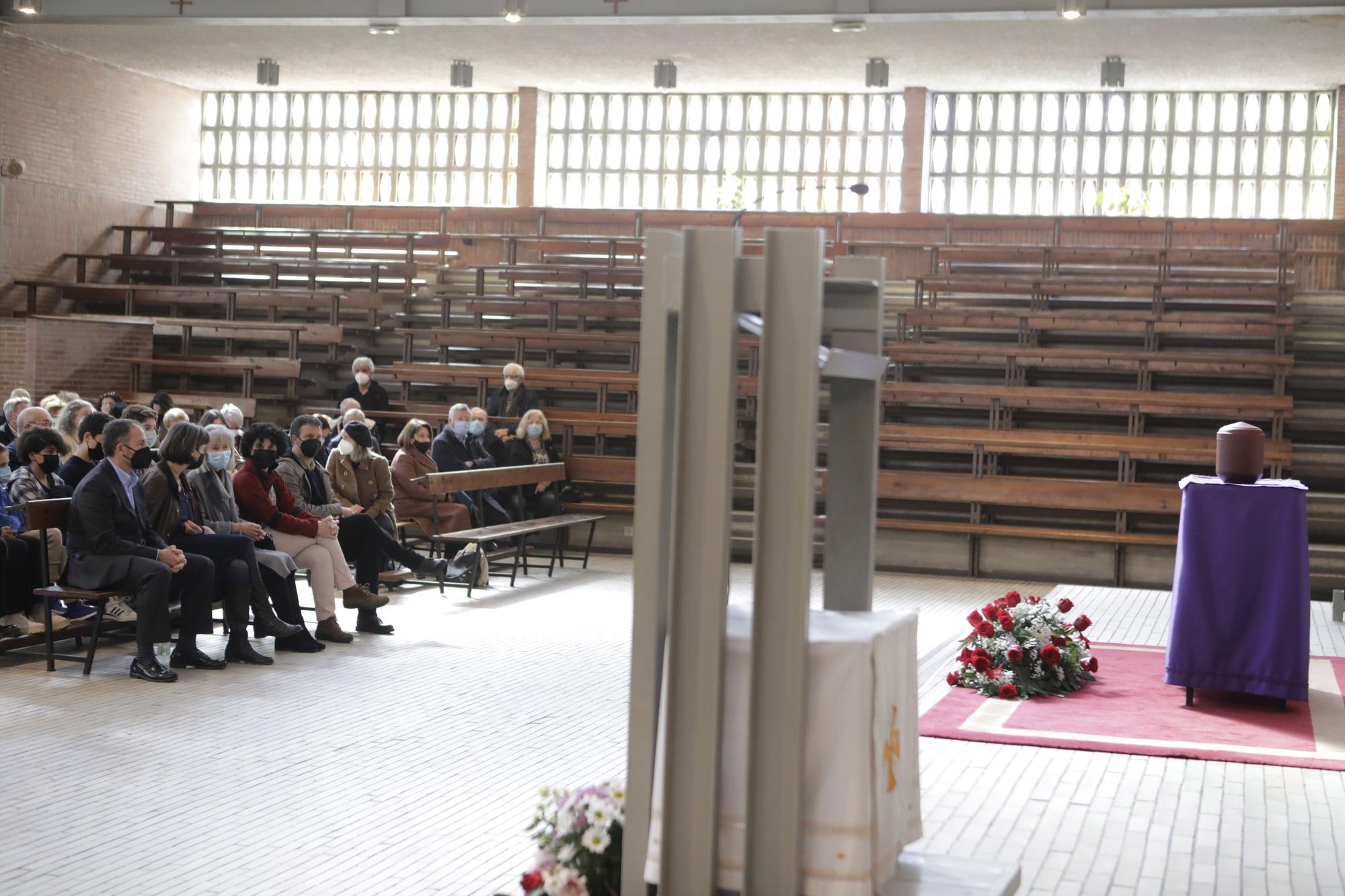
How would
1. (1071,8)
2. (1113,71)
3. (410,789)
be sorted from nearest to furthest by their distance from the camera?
(410,789) < (1071,8) < (1113,71)

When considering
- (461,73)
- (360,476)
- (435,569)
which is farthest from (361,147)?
(360,476)

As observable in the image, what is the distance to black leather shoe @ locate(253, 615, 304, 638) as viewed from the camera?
742cm

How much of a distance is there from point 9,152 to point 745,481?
10.8m

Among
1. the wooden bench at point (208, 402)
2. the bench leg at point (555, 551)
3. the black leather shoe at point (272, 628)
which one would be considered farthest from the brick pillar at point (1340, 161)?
the black leather shoe at point (272, 628)

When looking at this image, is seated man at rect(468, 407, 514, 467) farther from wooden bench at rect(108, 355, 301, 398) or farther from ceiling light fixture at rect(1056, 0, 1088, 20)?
ceiling light fixture at rect(1056, 0, 1088, 20)

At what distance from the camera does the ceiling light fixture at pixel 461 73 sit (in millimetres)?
17656

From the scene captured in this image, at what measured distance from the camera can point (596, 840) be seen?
3.06 metres

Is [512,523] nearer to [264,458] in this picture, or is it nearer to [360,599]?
→ [360,599]

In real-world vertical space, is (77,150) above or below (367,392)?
above

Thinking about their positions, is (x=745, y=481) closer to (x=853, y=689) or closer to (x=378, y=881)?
(x=378, y=881)

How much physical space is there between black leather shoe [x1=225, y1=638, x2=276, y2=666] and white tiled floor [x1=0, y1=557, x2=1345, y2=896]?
106 mm

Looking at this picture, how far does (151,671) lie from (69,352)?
1005cm

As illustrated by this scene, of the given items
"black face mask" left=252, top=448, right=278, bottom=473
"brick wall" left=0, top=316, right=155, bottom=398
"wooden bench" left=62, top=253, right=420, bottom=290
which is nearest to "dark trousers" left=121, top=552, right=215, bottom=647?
"black face mask" left=252, top=448, right=278, bottom=473

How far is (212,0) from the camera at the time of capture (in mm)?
15195
